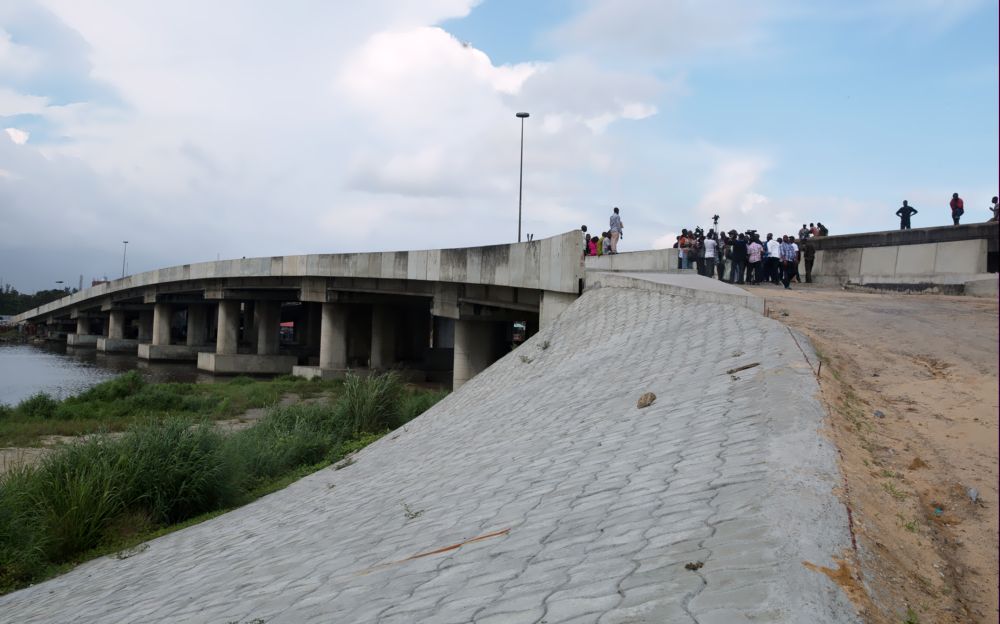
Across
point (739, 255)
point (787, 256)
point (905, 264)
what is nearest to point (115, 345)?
point (739, 255)

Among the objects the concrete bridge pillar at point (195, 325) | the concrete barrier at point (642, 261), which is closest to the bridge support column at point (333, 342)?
the concrete barrier at point (642, 261)

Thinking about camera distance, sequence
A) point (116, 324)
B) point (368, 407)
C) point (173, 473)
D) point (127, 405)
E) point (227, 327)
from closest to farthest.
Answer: point (173, 473) → point (368, 407) → point (127, 405) → point (227, 327) → point (116, 324)

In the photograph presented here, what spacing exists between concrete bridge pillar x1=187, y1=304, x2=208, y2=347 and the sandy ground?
43132mm

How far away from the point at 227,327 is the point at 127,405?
60.4 feet

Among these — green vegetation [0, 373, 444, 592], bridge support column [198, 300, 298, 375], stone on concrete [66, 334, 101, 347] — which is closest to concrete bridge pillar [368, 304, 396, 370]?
bridge support column [198, 300, 298, 375]

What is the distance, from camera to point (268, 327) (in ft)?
124

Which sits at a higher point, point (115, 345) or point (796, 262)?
point (796, 262)

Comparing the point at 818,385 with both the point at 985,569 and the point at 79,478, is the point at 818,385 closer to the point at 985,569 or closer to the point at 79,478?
the point at 985,569

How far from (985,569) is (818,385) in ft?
8.28

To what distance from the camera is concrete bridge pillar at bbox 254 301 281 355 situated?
3753 cm

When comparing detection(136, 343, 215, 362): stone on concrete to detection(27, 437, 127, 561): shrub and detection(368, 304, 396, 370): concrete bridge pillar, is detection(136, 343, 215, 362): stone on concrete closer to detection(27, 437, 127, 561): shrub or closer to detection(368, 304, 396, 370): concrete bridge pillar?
detection(368, 304, 396, 370): concrete bridge pillar

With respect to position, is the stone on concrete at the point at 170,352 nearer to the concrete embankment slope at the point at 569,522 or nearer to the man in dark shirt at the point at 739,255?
the man in dark shirt at the point at 739,255

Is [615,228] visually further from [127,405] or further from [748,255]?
[127,405]

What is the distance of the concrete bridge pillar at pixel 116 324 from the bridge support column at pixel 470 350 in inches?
1591
